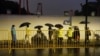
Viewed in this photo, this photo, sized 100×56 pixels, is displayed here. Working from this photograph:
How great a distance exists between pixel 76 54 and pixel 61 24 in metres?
13.1

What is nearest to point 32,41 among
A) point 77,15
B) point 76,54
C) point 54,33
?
point 54,33

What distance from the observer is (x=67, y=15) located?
3894cm

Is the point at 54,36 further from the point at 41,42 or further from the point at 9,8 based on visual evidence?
the point at 9,8

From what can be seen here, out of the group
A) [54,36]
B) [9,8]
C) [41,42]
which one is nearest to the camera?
[54,36]

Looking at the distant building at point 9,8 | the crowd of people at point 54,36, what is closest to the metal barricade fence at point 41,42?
the crowd of people at point 54,36

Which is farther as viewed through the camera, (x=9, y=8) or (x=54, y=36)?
(x=9, y=8)

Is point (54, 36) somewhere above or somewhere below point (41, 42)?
above

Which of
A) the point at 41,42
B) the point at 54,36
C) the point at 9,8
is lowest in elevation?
the point at 41,42

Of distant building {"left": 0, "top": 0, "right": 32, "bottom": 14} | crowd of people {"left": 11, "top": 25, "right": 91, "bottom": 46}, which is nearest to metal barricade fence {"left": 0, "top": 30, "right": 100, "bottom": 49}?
crowd of people {"left": 11, "top": 25, "right": 91, "bottom": 46}

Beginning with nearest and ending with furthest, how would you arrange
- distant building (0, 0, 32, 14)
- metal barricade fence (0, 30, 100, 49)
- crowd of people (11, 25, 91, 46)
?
metal barricade fence (0, 30, 100, 49), crowd of people (11, 25, 91, 46), distant building (0, 0, 32, 14)

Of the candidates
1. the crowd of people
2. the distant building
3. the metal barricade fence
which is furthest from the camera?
the distant building

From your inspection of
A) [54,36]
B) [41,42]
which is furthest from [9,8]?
[54,36]

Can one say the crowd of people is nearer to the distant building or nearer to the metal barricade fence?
the metal barricade fence

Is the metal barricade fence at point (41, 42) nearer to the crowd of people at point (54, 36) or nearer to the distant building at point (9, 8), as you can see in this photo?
the crowd of people at point (54, 36)
